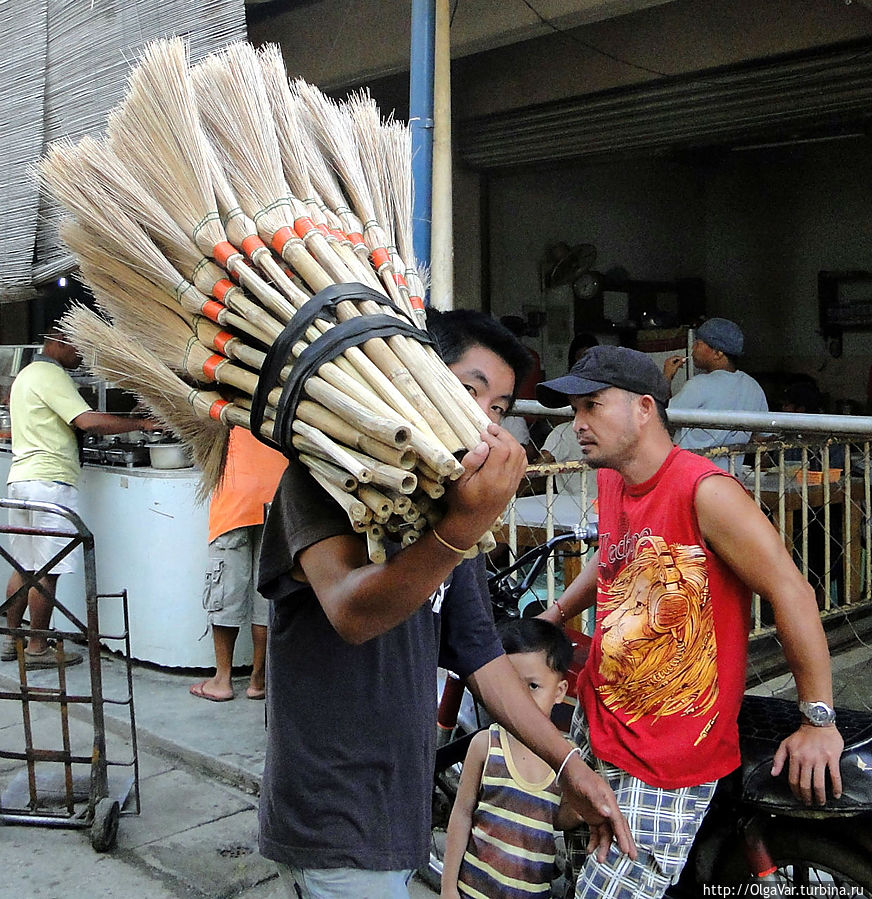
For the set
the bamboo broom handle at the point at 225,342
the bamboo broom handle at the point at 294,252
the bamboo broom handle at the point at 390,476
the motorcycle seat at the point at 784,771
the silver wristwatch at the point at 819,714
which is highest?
the bamboo broom handle at the point at 294,252

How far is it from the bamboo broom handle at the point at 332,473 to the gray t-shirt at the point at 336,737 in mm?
209

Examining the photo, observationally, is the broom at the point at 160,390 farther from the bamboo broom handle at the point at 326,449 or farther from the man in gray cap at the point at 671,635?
the man in gray cap at the point at 671,635

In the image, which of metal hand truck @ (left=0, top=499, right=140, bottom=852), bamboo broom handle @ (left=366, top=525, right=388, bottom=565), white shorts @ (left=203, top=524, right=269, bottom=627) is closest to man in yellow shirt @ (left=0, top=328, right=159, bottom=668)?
white shorts @ (left=203, top=524, right=269, bottom=627)

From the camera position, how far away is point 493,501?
1.33 metres

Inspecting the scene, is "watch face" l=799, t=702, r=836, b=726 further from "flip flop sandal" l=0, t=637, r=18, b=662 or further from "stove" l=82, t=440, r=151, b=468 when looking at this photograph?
"flip flop sandal" l=0, t=637, r=18, b=662

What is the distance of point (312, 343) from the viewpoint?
148 cm

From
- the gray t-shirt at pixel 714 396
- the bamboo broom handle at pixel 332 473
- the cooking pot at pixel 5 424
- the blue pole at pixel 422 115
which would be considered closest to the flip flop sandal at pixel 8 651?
the cooking pot at pixel 5 424

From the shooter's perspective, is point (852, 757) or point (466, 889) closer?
point (852, 757)

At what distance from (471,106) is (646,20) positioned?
184cm

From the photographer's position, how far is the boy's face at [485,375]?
1892 millimetres

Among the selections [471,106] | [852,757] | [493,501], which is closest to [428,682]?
[493,501]

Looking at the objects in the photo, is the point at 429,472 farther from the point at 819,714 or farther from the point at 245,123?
the point at 819,714

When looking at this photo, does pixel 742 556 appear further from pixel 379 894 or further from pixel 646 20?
pixel 646 20

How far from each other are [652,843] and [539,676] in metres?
0.58
